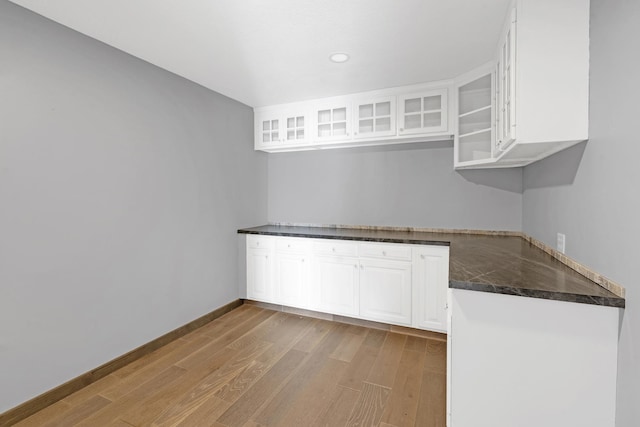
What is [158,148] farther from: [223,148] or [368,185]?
[368,185]

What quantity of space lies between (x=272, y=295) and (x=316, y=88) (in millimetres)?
2230

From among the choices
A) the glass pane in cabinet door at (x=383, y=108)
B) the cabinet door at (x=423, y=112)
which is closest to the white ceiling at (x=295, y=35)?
the cabinet door at (x=423, y=112)

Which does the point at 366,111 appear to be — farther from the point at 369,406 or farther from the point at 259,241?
the point at 369,406

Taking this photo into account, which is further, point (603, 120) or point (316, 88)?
point (316, 88)

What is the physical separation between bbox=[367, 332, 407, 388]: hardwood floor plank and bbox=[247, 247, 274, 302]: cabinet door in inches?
53.3

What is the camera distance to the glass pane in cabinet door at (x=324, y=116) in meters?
3.24

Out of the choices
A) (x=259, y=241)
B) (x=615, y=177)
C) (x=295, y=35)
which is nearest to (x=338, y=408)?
(x=615, y=177)

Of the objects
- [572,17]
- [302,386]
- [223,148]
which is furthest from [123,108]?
[572,17]

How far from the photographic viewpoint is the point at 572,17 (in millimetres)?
1396

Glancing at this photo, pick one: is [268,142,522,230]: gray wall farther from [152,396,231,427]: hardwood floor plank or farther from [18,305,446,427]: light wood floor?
[152,396,231,427]: hardwood floor plank

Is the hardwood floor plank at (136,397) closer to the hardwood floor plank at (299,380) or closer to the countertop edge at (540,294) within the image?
the hardwood floor plank at (299,380)

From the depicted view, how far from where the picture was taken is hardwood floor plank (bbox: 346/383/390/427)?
5.45ft

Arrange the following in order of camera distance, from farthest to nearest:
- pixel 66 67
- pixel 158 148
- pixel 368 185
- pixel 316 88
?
pixel 368 185
pixel 316 88
pixel 158 148
pixel 66 67

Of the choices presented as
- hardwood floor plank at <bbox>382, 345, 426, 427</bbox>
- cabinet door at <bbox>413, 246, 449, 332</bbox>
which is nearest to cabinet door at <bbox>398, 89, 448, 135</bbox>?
cabinet door at <bbox>413, 246, 449, 332</bbox>
